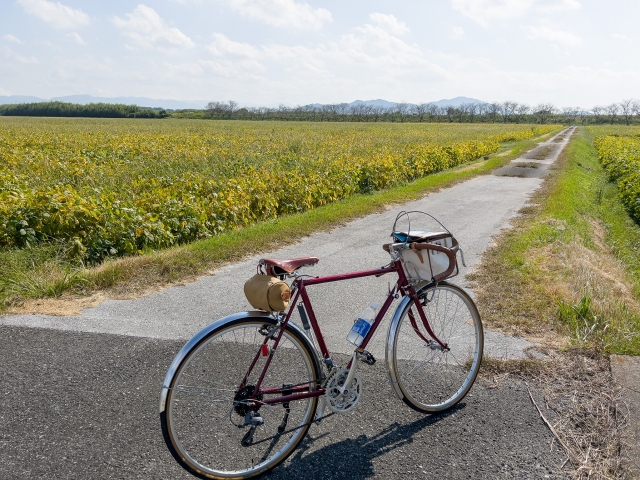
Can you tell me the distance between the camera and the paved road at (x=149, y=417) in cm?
288

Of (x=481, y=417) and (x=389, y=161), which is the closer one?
(x=481, y=417)

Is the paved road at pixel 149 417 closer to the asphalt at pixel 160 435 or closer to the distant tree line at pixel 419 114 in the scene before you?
the asphalt at pixel 160 435

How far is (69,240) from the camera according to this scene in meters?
6.95

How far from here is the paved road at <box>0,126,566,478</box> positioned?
288 centimetres

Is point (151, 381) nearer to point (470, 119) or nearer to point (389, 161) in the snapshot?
point (389, 161)

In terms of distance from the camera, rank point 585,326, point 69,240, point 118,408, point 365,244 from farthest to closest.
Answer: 1. point 365,244
2. point 69,240
3. point 585,326
4. point 118,408

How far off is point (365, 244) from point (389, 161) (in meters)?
8.76

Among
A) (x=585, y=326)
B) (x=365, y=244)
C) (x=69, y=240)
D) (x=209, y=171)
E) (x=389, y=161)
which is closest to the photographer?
(x=585, y=326)

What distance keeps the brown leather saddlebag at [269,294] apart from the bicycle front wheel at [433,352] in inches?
33.9

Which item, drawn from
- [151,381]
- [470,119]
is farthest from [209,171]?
[470,119]

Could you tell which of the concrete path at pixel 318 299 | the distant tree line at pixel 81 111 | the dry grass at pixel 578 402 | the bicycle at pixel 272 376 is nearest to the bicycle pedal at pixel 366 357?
the bicycle at pixel 272 376

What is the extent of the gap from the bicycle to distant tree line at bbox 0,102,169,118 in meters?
107

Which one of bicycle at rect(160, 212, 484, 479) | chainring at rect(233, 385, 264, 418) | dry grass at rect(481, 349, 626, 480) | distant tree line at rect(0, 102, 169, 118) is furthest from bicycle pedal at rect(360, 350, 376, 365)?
distant tree line at rect(0, 102, 169, 118)

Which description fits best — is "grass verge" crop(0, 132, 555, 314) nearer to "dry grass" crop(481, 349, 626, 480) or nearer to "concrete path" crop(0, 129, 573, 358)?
"concrete path" crop(0, 129, 573, 358)
